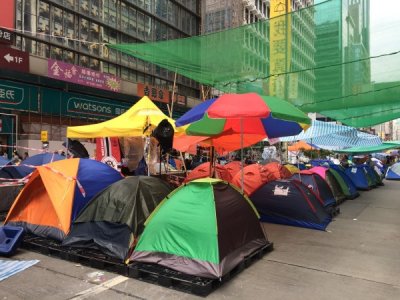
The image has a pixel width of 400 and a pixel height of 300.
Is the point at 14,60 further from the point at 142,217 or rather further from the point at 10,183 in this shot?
the point at 142,217

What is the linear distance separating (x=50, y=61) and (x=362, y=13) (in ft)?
66.5

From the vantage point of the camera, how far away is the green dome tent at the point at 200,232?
17.7ft

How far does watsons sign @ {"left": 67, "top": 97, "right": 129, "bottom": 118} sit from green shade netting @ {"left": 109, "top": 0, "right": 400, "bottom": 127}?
17.1 m

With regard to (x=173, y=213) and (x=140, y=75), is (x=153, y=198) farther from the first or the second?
(x=140, y=75)

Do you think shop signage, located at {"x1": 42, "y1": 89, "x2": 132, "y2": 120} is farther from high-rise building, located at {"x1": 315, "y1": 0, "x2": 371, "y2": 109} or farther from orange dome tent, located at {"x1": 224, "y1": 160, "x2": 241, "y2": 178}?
high-rise building, located at {"x1": 315, "y1": 0, "x2": 371, "y2": 109}

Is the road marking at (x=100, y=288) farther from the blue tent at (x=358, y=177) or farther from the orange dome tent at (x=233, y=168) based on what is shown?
the blue tent at (x=358, y=177)

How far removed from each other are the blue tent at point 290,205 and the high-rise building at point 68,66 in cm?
1373

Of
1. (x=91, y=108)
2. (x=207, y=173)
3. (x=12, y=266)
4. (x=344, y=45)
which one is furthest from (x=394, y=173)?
(x=12, y=266)

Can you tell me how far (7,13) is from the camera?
24109mm

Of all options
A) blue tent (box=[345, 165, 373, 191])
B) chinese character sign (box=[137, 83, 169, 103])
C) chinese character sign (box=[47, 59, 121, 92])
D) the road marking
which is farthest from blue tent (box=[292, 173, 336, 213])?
chinese character sign (box=[137, 83, 169, 103])

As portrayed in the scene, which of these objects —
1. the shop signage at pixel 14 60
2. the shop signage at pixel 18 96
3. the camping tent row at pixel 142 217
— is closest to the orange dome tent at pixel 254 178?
the camping tent row at pixel 142 217

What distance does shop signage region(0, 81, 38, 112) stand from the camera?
23078 mm

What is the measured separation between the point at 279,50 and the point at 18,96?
19.0 meters

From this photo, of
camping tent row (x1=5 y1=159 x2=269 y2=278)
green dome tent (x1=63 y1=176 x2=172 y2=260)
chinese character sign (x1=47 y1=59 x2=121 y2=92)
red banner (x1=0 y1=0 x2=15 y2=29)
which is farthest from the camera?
chinese character sign (x1=47 y1=59 x2=121 y2=92)
